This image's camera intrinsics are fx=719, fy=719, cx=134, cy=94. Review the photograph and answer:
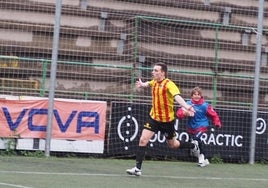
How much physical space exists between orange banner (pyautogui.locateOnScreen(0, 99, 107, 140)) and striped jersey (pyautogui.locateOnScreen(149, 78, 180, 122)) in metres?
2.60

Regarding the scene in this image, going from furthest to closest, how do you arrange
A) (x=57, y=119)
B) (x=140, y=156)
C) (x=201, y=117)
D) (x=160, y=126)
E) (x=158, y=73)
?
(x=201, y=117) → (x=57, y=119) → (x=160, y=126) → (x=158, y=73) → (x=140, y=156)

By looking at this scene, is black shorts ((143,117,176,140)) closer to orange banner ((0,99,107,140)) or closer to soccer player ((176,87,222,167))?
soccer player ((176,87,222,167))

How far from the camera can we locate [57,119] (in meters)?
13.7

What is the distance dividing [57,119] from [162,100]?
2.95m

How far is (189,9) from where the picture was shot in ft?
65.6

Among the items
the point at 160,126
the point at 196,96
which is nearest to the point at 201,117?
the point at 196,96

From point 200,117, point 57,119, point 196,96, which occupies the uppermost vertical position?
point 196,96

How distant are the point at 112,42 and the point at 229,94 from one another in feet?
10.7

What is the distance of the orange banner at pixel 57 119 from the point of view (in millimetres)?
13383

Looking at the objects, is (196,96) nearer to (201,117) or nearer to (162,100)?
(201,117)

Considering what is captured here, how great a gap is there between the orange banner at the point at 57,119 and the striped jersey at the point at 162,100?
2.60 m

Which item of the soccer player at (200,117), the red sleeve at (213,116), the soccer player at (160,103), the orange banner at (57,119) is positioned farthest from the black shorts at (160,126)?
the orange banner at (57,119)

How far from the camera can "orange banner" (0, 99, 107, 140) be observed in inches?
527

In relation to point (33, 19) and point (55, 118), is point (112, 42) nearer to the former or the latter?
point (33, 19)
